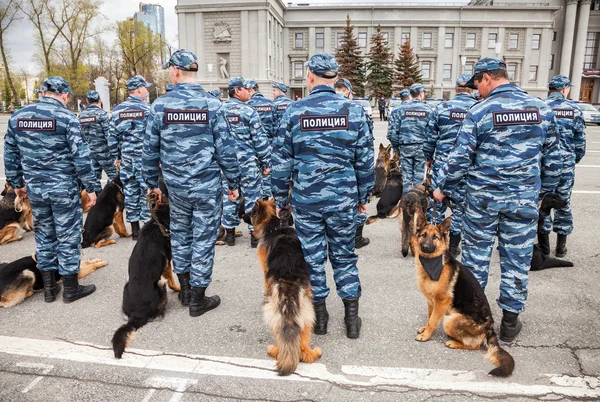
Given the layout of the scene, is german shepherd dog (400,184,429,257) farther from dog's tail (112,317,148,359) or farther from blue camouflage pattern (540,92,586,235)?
dog's tail (112,317,148,359)

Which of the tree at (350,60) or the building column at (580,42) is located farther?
the building column at (580,42)

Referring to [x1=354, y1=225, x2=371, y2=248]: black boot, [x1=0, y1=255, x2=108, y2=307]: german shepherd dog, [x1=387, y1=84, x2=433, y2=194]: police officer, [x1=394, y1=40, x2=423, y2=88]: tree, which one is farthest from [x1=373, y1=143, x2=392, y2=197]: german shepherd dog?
[x1=394, y1=40, x2=423, y2=88]: tree

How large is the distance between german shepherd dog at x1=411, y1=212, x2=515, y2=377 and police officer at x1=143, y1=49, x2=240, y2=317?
78.2 inches

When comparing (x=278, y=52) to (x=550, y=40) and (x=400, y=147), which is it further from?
(x=400, y=147)

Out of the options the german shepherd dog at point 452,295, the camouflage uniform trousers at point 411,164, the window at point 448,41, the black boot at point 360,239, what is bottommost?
the black boot at point 360,239

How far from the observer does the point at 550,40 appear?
184 ft

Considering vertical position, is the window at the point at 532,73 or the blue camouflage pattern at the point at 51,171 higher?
the window at the point at 532,73

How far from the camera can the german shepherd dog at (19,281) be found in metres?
4.25

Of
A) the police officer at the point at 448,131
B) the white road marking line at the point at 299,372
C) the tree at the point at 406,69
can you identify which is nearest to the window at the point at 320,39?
the tree at the point at 406,69

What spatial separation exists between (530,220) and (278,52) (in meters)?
57.6

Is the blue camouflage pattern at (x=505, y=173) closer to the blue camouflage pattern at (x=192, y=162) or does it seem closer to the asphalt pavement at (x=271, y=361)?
the asphalt pavement at (x=271, y=361)

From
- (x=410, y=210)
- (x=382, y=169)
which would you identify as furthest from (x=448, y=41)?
(x=410, y=210)

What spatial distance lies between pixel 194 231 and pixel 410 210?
2.93 m

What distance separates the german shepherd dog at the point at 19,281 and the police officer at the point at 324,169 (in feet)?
Answer: 10.0
